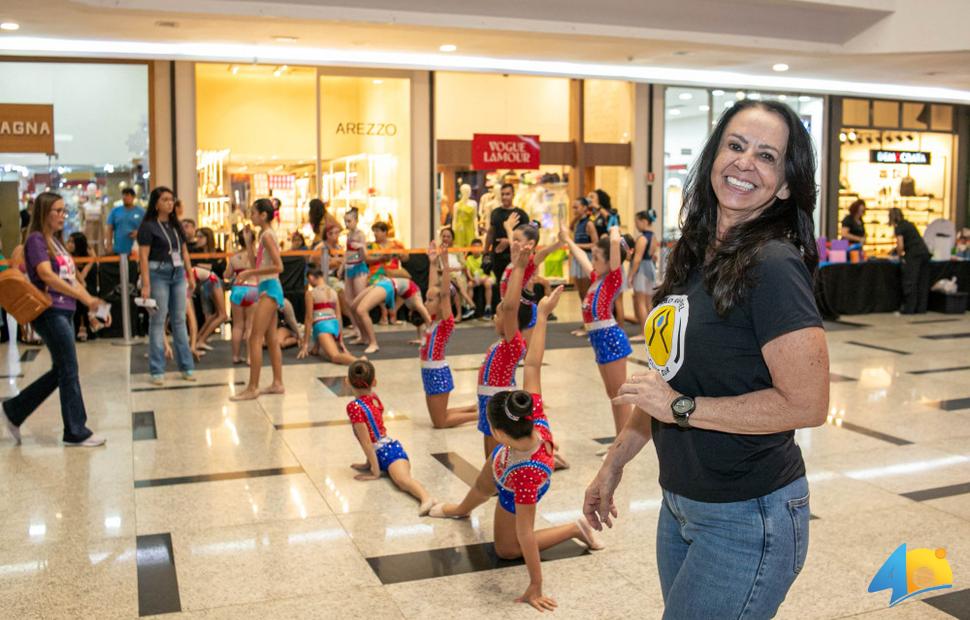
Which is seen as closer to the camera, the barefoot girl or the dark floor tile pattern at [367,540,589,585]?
the dark floor tile pattern at [367,540,589,585]

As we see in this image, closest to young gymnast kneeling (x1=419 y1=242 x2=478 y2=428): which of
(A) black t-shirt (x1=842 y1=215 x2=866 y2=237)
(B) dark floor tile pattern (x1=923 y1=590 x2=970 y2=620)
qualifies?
(B) dark floor tile pattern (x1=923 y1=590 x2=970 y2=620)

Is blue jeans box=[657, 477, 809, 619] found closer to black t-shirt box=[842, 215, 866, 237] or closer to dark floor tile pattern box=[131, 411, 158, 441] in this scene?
dark floor tile pattern box=[131, 411, 158, 441]

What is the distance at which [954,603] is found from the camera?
3.99 metres

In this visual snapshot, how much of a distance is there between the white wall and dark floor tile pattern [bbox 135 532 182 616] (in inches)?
467

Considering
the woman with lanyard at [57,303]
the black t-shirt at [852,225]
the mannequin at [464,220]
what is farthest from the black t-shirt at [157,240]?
the black t-shirt at [852,225]

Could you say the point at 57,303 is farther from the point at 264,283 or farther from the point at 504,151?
the point at 504,151

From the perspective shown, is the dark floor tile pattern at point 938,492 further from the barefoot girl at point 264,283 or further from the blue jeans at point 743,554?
the barefoot girl at point 264,283

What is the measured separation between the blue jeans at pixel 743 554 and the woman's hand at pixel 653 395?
20 cm

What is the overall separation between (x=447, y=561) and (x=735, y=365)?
275 cm

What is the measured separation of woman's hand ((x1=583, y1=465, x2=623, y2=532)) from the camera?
235 centimetres

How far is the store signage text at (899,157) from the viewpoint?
21.5 metres

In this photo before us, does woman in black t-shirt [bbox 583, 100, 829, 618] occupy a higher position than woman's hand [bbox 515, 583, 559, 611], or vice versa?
woman in black t-shirt [bbox 583, 100, 829, 618]

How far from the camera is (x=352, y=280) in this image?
36.8 ft

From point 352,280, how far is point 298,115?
21.2ft
